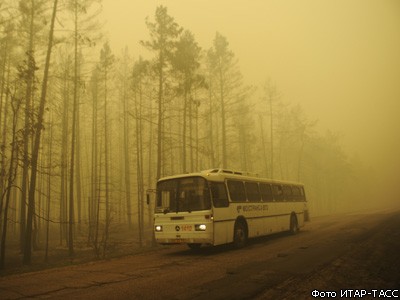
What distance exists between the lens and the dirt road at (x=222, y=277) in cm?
→ 684

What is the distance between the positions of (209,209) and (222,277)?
454cm

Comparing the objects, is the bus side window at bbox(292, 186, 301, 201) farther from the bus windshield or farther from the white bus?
the bus windshield

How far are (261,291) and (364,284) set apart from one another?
7.27 feet

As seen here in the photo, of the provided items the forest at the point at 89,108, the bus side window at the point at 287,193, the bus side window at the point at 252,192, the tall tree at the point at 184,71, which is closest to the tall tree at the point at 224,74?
the forest at the point at 89,108

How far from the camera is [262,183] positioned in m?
17.4

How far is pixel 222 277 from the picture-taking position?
8305 millimetres

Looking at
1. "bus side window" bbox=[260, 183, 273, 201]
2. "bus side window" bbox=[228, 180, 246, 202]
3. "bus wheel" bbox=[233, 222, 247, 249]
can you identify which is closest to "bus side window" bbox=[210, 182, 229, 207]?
"bus side window" bbox=[228, 180, 246, 202]

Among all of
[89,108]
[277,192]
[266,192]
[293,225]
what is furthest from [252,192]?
[89,108]

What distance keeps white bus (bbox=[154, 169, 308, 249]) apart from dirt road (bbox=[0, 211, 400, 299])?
1.24 metres

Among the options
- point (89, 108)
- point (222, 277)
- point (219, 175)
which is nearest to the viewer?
point (222, 277)

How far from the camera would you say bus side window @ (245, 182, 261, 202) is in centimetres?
1574

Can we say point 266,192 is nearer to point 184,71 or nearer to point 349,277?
point 349,277

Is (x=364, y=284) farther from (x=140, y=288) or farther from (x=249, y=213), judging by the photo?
(x=249, y=213)

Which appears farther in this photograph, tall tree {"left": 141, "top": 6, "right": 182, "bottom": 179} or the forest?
tall tree {"left": 141, "top": 6, "right": 182, "bottom": 179}
